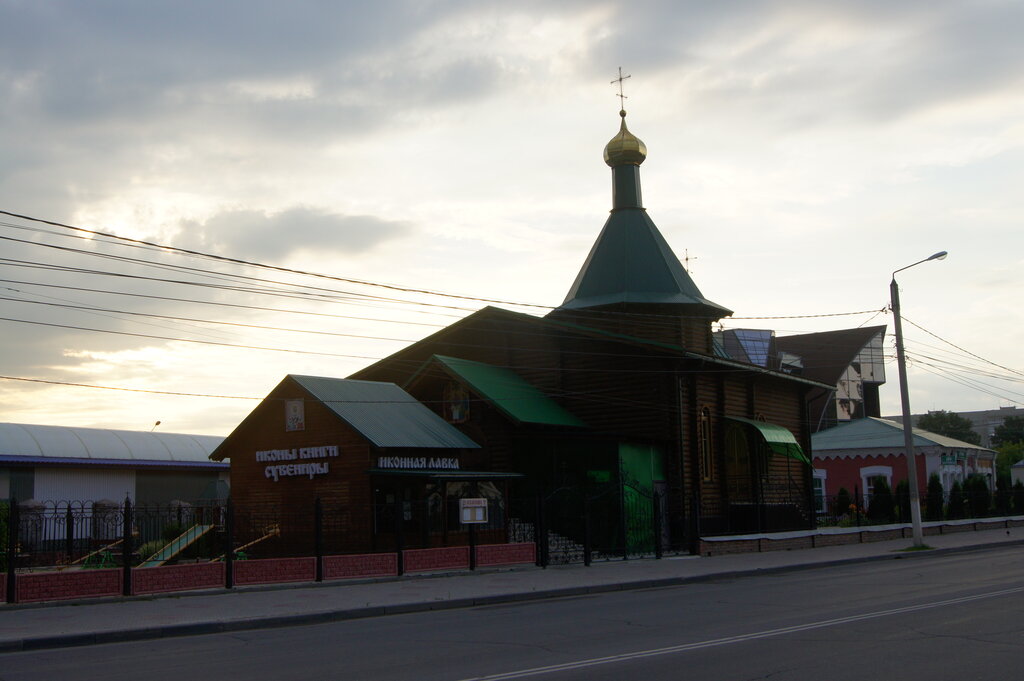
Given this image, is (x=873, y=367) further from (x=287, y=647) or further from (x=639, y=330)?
(x=287, y=647)

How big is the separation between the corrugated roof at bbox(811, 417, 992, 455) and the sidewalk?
20.5 meters

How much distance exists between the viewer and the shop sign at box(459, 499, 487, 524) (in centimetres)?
2300

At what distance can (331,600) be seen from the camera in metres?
17.4

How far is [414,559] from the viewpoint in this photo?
2205 cm

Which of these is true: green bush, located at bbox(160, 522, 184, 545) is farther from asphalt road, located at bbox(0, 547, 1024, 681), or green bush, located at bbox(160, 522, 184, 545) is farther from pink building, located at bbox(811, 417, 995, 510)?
pink building, located at bbox(811, 417, 995, 510)

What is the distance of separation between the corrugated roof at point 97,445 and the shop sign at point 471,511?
66.7ft

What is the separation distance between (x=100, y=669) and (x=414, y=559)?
11.6m

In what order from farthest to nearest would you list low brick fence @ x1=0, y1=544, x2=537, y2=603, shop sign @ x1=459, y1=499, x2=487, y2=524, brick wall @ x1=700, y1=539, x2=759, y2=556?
brick wall @ x1=700, y1=539, x2=759, y2=556 < shop sign @ x1=459, y1=499, x2=487, y2=524 < low brick fence @ x1=0, y1=544, x2=537, y2=603

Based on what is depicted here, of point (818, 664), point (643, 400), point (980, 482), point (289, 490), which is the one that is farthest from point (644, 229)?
point (818, 664)

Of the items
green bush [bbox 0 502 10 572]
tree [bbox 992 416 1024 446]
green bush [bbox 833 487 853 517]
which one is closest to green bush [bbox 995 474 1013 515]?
green bush [bbox 833 487 853 517]

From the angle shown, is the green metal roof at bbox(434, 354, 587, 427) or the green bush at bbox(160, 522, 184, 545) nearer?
the green bush at bbox(160, 522, 184, 545)

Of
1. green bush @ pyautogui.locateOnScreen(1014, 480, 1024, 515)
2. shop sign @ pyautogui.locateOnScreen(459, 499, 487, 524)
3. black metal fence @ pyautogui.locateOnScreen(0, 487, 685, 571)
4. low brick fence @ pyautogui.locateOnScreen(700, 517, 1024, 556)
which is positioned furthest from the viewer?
green bush @ pyautogui.locateOnScreen(1014, 480, 1024, 515)

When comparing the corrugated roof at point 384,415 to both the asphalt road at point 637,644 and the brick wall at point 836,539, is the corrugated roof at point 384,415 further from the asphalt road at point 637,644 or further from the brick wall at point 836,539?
the brick wall at point 836,539

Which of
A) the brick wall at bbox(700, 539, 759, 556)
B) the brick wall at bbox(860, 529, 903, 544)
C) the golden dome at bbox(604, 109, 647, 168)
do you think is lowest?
the brick wall at bbox(860, 529, 903, 544)
